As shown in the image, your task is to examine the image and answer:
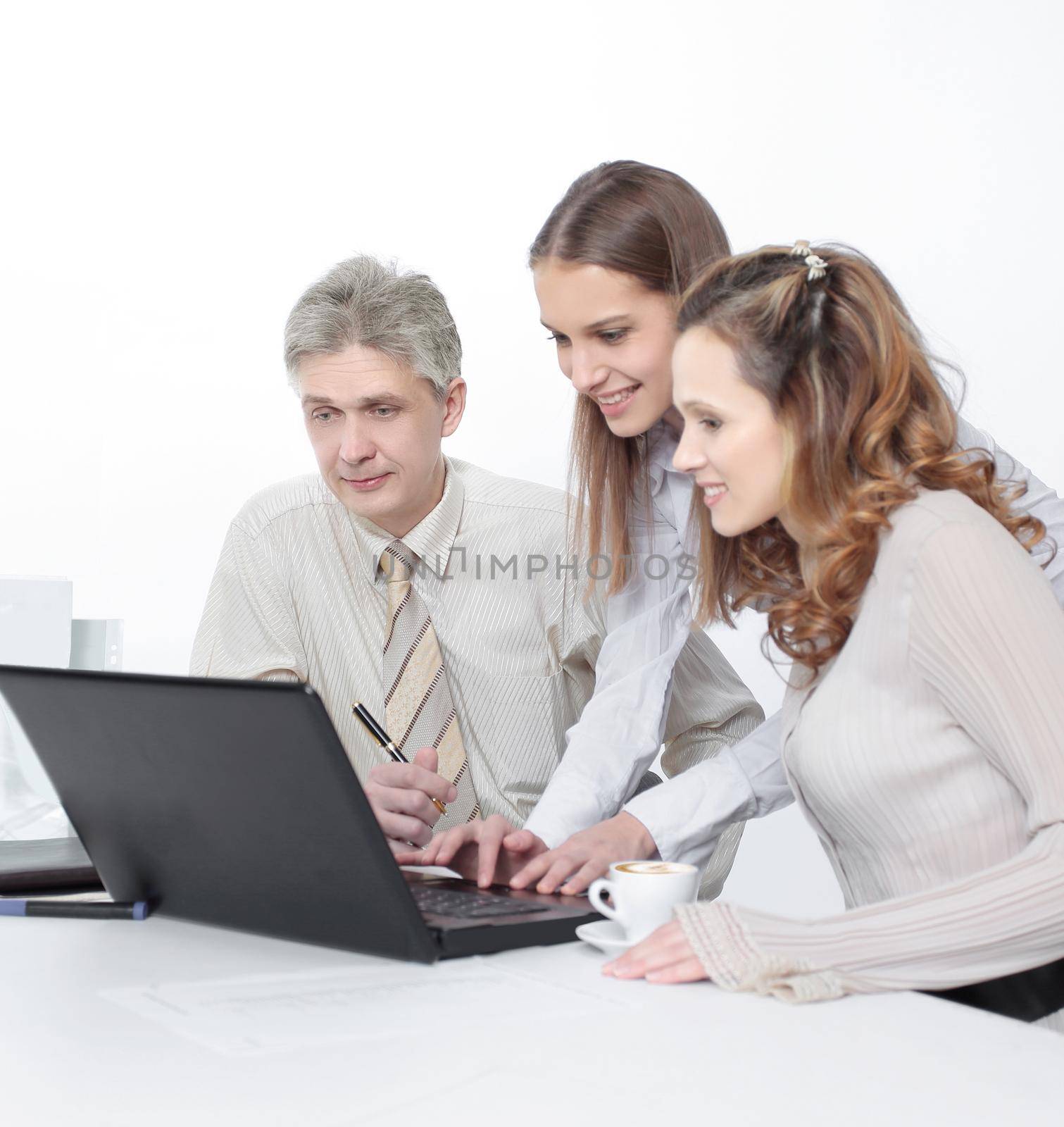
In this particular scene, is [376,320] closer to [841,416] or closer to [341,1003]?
[841,416]

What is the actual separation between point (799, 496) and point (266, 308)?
2.44 meters

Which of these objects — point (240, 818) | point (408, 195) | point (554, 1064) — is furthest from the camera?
point (408, 195)

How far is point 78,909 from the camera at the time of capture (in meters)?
1.20

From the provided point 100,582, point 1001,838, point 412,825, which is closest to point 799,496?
point 1001,838

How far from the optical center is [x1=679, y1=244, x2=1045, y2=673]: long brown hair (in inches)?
48.9

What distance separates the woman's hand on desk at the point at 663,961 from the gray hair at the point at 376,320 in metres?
1.21

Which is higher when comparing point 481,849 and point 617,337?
point 617,337

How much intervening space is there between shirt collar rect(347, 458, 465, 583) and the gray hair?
0.20 m

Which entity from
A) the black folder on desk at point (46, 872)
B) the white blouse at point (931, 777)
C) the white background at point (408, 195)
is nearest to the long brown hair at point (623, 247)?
the white blouse at point (931, 777)

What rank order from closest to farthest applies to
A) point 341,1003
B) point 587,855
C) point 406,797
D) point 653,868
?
point 341,1003 → point 653,868 → point 587,855 → point 406,797

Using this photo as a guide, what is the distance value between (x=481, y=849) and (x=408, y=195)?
2489mm

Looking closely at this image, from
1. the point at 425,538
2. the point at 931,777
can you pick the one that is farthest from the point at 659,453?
the point at 931,777

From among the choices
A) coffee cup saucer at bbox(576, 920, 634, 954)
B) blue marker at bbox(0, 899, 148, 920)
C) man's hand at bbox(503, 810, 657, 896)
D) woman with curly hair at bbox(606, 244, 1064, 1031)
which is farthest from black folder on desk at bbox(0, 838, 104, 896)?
woman with curly hair at bbox(606, 244, 1064, 1031)

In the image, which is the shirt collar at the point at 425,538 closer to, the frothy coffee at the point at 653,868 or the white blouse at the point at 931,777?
the white blouse at the point at 931,777
